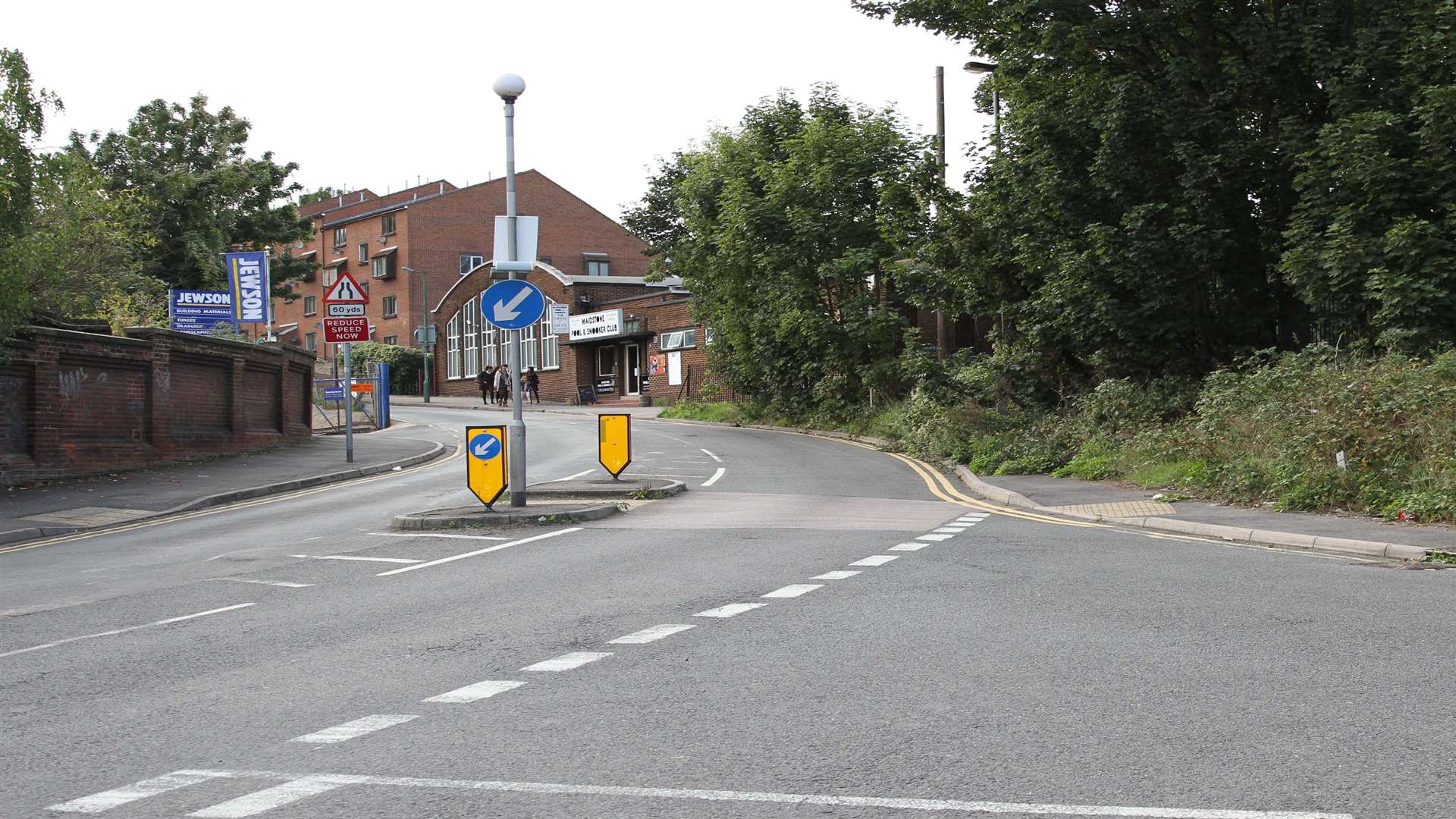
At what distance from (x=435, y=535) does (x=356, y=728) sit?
27.7 feet

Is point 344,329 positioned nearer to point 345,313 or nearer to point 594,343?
point 345,313

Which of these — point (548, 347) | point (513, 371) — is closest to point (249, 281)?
point (513, 371)

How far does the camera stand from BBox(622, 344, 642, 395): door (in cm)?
5734

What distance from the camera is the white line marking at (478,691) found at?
623 centimetres

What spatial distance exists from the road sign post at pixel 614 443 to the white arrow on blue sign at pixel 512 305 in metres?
4.01

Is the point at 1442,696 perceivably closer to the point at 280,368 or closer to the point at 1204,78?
the point at 1204,78

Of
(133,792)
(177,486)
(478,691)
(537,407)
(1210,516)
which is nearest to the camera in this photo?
(133,792)

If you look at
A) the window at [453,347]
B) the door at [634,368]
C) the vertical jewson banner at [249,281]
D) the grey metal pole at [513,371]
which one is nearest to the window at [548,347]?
the door at [634,368]

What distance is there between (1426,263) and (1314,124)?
15.3ft

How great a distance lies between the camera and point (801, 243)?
35781mm

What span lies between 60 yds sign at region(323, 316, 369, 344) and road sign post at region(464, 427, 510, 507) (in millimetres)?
10027

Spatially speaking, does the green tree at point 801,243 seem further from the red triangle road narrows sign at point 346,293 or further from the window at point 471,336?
the window at point 471,336

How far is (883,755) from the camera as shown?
510 centimetres

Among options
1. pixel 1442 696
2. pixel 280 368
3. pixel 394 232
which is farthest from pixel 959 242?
pixel 394 232
